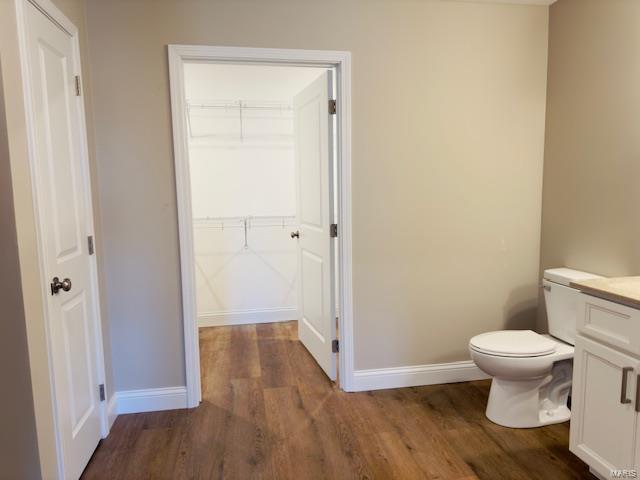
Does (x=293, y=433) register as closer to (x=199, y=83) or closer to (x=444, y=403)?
(x=444, y=403)

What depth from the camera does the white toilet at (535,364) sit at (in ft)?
7.24

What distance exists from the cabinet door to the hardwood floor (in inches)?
9.1

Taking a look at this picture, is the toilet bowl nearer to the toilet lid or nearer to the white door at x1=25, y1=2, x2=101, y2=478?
the toilet lid

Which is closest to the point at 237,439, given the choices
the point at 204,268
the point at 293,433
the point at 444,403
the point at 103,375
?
the point at 293,433

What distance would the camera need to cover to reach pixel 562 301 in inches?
94.6

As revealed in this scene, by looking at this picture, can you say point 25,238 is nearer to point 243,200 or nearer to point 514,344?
point 514,344

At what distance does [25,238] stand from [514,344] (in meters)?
2.20

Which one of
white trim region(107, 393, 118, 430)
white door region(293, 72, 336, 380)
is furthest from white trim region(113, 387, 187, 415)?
white door region(293, 72, 336, 380)

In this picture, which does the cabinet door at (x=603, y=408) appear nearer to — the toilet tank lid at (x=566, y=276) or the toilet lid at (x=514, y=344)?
the toilet lid at (x=514, y=344)

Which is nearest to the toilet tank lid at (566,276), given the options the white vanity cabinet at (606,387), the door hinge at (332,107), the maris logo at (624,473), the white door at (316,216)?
the white vanity cabinet at (606,387)

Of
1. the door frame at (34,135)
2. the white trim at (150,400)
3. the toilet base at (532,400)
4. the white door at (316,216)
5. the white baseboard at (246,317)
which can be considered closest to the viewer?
the door frame at (34,135)

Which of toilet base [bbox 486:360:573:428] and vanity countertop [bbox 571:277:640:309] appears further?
toilet base [bbox 486:360:573:428]

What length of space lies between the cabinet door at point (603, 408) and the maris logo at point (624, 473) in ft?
0.04

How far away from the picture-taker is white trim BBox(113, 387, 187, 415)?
2510 millimetres
